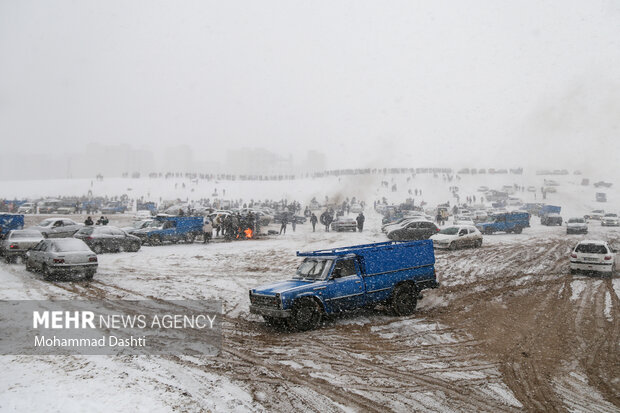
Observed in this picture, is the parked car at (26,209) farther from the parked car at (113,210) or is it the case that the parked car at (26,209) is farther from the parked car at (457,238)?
the parked car at (457,238)

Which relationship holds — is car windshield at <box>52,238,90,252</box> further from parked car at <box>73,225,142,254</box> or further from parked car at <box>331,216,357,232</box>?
parked car at <box>331,216,357,232</box>

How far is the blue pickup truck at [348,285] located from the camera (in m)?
9.79

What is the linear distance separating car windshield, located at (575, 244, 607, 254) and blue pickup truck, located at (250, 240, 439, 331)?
828 centimetres

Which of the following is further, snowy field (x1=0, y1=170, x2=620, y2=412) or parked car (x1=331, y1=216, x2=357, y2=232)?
parked car (x1=331, y1=216, x2=357, y2=232)

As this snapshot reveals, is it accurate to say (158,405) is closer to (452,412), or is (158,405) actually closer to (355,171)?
(452,412)

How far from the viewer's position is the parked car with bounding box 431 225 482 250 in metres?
23.4

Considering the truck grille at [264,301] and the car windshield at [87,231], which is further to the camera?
the car windshield at [87,231]

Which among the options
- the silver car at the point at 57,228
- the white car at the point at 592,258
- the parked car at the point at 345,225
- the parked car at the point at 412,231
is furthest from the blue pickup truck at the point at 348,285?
the parked car at the point at 345,225

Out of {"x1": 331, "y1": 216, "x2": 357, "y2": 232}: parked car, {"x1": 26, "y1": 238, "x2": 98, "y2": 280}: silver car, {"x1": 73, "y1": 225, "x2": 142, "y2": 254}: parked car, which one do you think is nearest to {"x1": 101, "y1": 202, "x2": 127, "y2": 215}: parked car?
{"x1": 331, "y1": 216, "x2": 357, "y2": 232}: parked car

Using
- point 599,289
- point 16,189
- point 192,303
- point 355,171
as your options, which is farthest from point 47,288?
point 16,189

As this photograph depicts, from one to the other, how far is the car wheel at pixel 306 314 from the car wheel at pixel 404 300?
2.25m

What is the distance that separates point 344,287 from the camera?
34.0ft

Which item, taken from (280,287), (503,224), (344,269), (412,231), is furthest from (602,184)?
(280,287)

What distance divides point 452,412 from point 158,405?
3.72 m
